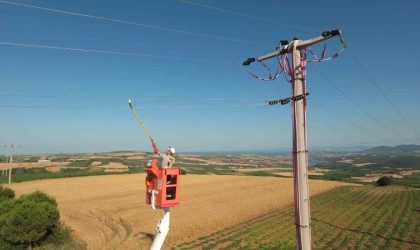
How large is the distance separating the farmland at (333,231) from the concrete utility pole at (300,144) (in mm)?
12180

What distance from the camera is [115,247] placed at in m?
22.7

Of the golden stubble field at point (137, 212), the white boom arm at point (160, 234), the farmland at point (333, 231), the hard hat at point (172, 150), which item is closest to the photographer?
the white boom arm at point (160, 234)

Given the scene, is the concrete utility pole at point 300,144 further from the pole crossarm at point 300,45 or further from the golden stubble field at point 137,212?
the golden stubble field at point 137,212

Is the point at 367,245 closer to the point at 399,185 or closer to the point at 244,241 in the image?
the point at 244,241

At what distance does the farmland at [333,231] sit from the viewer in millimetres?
23453

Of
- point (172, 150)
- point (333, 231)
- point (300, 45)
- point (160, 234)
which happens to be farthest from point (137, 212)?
point (300, 45)

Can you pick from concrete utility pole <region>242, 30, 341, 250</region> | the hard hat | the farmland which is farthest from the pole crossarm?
the farmland

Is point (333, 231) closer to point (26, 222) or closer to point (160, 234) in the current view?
point (160, 234)

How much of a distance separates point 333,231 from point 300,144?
66.3 feet

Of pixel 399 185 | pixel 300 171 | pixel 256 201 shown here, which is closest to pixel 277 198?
pixel 256 201

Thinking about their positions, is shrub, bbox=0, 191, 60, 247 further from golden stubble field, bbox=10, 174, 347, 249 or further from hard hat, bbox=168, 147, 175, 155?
hard hat, bbox=168, 147, 175, 155

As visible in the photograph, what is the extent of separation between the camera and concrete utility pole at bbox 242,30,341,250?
11.3 meters

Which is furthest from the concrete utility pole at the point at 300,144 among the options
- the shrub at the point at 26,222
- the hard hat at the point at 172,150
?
the shrub at the point at 26,222

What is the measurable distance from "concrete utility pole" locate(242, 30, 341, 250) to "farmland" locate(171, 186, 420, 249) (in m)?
12.2
